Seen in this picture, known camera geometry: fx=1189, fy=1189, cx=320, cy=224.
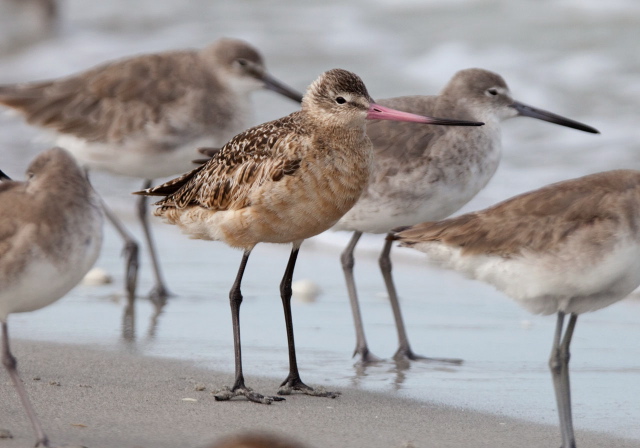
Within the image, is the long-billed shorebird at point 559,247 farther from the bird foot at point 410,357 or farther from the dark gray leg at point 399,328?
the bird foot at point 410,357

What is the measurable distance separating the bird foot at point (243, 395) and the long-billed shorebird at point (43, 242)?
3.37 ft

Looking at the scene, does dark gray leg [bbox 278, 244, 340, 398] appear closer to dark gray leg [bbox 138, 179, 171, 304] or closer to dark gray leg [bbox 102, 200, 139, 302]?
dark gray leg [bbox 138, 179, 171, 304]

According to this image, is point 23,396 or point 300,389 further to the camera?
point 300,389

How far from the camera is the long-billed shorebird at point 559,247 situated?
4.68 meters

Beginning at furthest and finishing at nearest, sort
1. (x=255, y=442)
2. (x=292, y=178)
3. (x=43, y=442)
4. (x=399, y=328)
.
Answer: (x=399, y=328), (x=292, y=178), (x=43, y=442), (x=255, y=442)

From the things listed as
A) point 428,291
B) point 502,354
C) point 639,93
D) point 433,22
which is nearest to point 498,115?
point 428,291

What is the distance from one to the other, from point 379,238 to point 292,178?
3960 mm

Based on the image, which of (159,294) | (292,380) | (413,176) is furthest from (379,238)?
(292,380)

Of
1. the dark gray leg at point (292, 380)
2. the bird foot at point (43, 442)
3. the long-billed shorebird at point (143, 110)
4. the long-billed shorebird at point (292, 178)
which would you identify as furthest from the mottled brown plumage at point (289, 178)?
the long-billed shorebird at point (143, 110)

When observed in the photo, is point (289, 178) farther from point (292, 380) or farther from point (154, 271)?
point (154, 271)

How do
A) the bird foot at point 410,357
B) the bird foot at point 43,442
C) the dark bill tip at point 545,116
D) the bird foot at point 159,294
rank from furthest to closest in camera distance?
the bird foot at point 159,294, the dark bill tip at point 545,116, the bird foot at point 410,357, the bird foot at point 43,442

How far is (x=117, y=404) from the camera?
194 inches

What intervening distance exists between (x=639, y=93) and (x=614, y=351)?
6.20 metres

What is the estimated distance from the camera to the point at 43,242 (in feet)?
13.9
